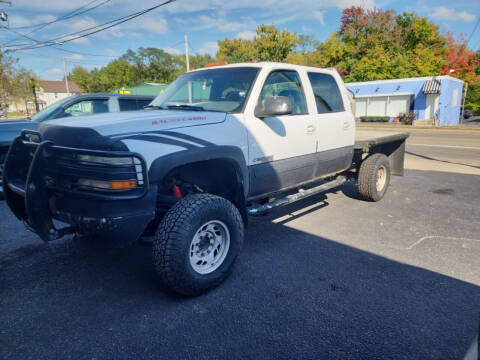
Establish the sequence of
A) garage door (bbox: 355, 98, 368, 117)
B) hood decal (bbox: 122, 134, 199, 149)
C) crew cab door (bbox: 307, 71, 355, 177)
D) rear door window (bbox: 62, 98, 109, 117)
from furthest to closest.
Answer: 1. garage door (bbox: 355, 98, 368, 117)
2. rear door window (bbox: 62, 98, 109, 117)
3. crew cab door (bbox: 307, 71, 355, 177)
4. hood decal (bbox: 122, 134, 199, 149)

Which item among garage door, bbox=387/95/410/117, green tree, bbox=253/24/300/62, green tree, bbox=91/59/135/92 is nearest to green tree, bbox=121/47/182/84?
green tree, bbox=91/59/135/92

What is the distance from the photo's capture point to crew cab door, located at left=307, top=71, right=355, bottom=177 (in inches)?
179

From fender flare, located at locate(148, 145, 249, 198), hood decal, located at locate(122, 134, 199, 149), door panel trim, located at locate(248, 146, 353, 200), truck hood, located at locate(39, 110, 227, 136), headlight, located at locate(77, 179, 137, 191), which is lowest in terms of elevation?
door panel trim, located at locate(248, 146, 353, 200)

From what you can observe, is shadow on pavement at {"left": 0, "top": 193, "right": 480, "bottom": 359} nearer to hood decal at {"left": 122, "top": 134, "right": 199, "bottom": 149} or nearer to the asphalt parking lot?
the asphalt parking lot

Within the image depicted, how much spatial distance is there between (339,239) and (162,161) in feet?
8.37

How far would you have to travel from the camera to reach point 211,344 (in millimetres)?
2371

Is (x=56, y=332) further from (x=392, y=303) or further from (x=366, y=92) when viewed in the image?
(x=366, y=92)

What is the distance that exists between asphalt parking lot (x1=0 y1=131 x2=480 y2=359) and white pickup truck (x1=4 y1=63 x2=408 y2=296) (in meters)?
0.39

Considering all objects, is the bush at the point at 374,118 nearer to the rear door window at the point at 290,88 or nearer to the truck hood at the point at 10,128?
the rear door window at the point at 290,88

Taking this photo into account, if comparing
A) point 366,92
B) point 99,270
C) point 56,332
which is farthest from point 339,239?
point 366,92

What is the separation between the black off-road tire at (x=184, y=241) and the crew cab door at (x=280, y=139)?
0.78m

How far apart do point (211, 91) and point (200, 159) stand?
4.28 feet

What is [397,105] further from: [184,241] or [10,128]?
[184,241]

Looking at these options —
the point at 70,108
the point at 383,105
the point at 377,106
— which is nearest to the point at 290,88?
the point at 70,108
